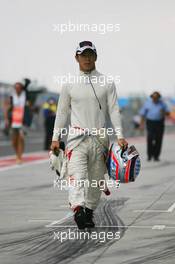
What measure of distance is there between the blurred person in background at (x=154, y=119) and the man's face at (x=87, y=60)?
1126 centimetres

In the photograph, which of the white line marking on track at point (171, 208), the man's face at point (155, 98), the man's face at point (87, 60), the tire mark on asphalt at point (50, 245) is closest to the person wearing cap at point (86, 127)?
the man's face at point (87, 60)

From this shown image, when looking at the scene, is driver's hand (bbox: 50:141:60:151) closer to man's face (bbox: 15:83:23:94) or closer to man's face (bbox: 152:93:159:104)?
man's face (bbox: 15:83:23:94)

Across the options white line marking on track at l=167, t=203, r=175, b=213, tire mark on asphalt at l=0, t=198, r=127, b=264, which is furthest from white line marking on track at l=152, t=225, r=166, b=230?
white line marking on track at l=167, t=203, r=175, b=213

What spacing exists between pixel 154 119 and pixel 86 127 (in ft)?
37.8

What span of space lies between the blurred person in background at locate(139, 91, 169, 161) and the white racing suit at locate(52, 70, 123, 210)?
11.2m

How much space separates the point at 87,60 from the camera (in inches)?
334

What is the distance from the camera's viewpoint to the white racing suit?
8484 millimetres

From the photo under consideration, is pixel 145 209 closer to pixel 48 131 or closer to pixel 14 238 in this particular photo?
pixel 14 238

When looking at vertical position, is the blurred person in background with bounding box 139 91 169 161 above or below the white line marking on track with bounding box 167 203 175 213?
above

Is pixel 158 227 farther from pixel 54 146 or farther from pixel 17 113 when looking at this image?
pixel 17 113

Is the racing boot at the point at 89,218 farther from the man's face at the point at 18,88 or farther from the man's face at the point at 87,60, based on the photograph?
the man's face at the point at 18,88

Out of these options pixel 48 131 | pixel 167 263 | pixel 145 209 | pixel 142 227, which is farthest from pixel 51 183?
pixel 48 131

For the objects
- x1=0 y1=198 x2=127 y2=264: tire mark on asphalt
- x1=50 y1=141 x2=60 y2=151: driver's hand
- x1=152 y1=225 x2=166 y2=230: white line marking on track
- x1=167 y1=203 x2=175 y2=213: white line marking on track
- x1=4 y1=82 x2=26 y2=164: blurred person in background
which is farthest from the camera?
x1=4 y1=82 x2=26 y2=164: blurred person in background

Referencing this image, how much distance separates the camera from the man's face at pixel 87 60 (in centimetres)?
847
